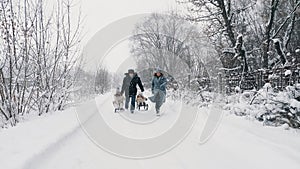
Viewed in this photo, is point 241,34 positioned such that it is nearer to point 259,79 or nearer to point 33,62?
point 259,79

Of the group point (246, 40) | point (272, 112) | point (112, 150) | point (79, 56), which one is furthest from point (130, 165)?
point (246, 40)

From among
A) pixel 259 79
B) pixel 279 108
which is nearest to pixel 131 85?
pixel 259 79

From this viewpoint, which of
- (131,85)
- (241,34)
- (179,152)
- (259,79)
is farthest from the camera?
(241,34)

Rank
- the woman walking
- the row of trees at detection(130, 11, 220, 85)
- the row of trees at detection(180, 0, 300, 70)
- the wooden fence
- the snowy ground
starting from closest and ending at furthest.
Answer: the snowy ground < the wooden fence < the woman walking < the row of trees at detection(180, 0, 300, 70) < the row of trees at detection(130, 11, 220, 85)

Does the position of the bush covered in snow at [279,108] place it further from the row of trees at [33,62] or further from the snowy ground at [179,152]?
the row of trees at [33,62]

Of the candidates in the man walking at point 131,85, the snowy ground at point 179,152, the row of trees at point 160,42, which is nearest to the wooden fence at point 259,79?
the snowy ground at point 179,152

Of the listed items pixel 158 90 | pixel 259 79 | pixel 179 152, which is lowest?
pixel 179 152

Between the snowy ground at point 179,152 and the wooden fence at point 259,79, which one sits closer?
the snowy ground at point 179,152

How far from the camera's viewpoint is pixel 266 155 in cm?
464

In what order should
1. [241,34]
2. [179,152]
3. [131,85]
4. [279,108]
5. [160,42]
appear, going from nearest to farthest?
1. [179,152]
2. [279,108]
3. [131,85]
4. [241,34]
5. [160,42]

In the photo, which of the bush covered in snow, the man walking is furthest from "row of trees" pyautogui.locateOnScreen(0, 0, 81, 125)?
the bush covered in snow

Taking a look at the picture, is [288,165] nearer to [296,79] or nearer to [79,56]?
[296,79]

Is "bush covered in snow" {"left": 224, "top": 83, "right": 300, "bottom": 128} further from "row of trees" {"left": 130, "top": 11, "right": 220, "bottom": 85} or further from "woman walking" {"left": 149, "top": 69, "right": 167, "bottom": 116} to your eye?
"row of trees" {"left": 130, "top": 11, "right": 220, "bottom": 85}

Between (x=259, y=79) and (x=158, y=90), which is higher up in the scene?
(x=259, y=79)
